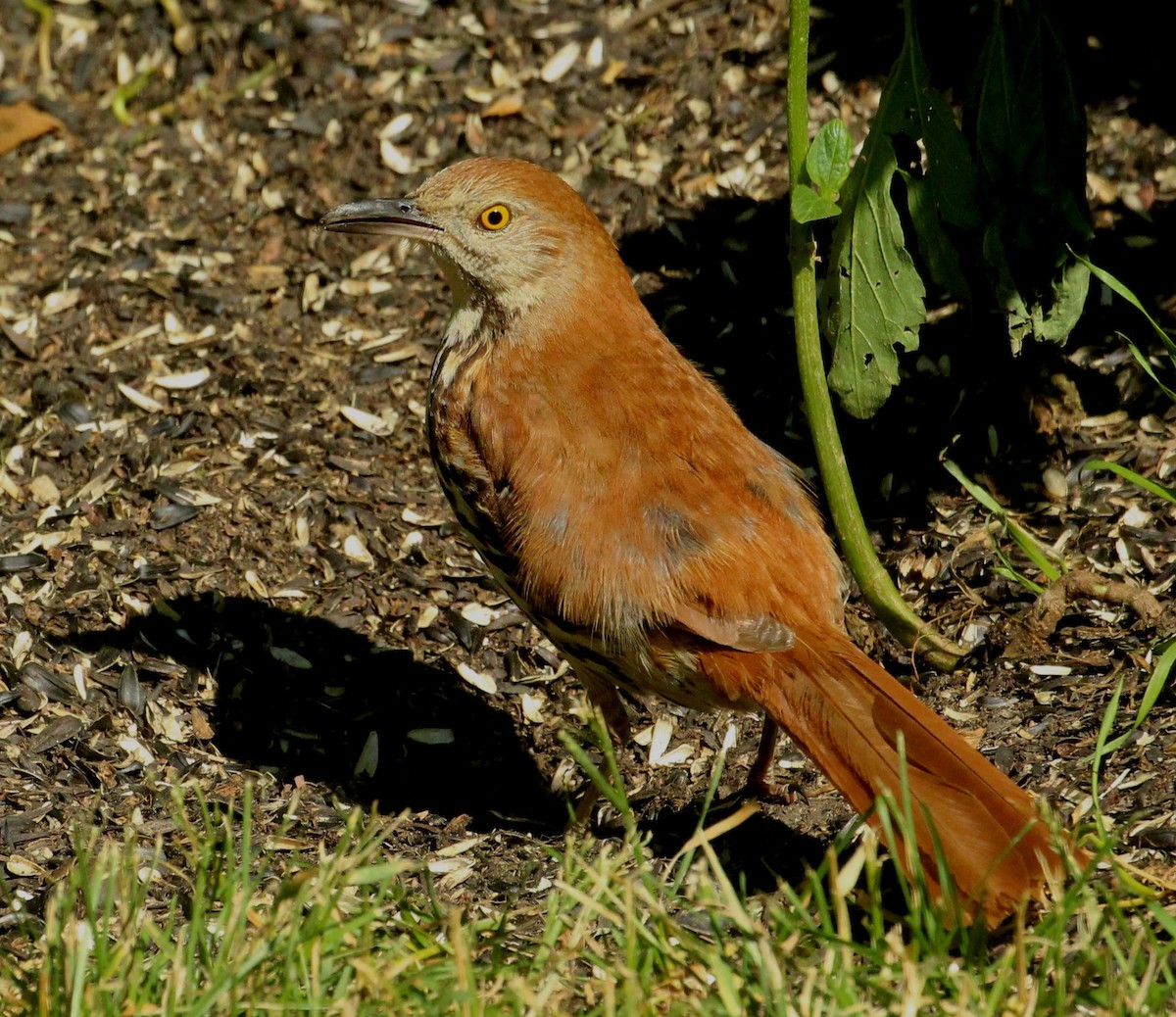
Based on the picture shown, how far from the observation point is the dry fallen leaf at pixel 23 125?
280 inches

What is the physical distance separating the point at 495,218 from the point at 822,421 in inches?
45.4

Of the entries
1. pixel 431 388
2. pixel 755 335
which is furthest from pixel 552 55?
pixel 431 388

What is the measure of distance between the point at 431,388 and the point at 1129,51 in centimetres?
340

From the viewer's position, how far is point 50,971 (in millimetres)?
3031

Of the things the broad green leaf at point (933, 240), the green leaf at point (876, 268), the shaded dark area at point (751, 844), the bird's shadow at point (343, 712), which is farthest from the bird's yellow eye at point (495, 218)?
the shaded dark area at point (751, 844)

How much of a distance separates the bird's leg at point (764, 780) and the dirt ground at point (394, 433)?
84mm

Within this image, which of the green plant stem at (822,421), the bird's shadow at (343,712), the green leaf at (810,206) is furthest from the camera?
the bird's shadow at (343,712)

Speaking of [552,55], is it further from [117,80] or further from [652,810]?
[652,810]

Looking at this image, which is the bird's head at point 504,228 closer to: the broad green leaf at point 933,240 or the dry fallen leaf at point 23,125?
the broad green leaf at point 933,240

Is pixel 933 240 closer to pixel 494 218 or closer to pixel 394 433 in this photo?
pixel 494 218

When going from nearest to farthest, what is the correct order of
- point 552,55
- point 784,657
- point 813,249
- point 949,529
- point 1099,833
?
point 1099,833, point 784,657, point 813,249, point 949,529, point 552,55

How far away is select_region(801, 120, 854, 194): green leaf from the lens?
13.3 feet

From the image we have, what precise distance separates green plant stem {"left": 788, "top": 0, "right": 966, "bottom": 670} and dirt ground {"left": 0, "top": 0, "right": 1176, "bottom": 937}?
236mm

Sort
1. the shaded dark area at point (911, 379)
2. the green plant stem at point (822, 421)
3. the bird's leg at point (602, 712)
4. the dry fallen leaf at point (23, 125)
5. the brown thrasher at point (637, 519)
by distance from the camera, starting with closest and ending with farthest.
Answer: the brown thrasher at point (637, 519), the green plant stem at point (822, 421), the bird's leg at point (602, 712), the shaded dark area at point (911, 379), the dry fallen leaf at point (23, 125)
